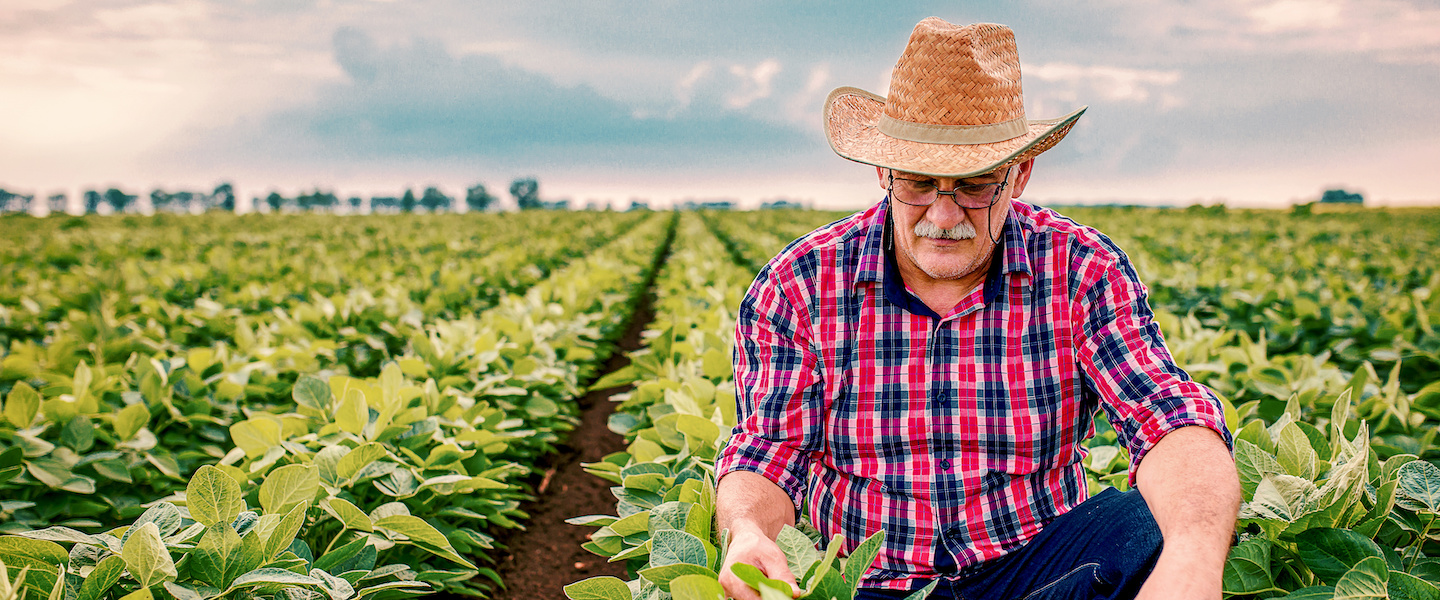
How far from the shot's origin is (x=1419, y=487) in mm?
1582

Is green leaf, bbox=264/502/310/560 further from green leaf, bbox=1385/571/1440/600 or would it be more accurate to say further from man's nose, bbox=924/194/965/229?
green leaf, bbox=1385/571/1440/600

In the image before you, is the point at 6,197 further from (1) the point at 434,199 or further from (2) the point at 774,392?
(2) the point at 774,392

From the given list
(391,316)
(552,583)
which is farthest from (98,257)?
(552,583)

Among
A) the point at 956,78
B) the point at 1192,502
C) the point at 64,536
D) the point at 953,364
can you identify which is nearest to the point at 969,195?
the point at 956,78

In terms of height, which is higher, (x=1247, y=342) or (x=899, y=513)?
(x=1247, y=342)

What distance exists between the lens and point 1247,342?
134 inches

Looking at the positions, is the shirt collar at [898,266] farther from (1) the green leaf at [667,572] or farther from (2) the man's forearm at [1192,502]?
(1) the green leaf at [667,572]

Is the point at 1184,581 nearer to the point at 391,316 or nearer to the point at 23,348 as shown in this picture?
the point at 391,316

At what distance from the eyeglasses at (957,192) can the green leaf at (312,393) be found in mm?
2230

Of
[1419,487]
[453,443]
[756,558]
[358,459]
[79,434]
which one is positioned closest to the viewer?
[756,558]

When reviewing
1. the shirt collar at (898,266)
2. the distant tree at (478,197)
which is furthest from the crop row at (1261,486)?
the distant tree at (478,197)

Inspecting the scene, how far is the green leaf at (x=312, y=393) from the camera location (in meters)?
2.78

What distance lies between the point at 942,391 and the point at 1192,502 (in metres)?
0.59

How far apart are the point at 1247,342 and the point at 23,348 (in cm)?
643
